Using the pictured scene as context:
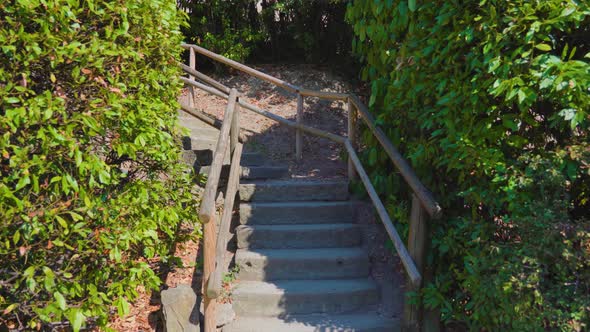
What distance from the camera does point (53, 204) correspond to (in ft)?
10.3

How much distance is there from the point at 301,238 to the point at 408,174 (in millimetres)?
1511

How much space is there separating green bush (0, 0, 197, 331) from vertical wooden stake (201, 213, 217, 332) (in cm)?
40

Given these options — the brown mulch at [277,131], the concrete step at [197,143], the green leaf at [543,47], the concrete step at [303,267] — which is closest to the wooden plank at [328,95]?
the brown mulch at [277,131]

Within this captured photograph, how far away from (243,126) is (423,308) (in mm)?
4968

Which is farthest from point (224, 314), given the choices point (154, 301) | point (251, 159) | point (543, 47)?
point (543, 47)

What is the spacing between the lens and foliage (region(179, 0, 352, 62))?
9742 mm

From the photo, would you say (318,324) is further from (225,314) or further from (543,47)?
(543,47)

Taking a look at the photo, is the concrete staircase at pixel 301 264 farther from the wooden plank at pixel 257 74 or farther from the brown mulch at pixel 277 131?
the wooden plank at pixel 257 74

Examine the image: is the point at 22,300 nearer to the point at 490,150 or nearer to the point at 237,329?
the point at 237,329

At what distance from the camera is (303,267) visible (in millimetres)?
4633

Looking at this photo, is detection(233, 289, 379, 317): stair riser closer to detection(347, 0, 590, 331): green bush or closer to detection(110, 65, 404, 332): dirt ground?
detection(110, 65, 404, 332): dirt ground

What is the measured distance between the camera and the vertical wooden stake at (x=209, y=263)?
361 cm

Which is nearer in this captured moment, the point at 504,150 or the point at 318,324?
the point at 504,150

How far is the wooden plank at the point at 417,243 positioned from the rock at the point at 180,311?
5.26 feet
